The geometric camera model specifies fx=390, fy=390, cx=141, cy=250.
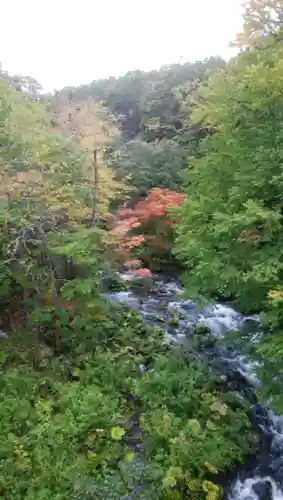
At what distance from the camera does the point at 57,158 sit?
10758 mm

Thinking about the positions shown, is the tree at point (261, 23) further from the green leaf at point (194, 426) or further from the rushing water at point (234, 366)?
the green leaf at point (194, 426)

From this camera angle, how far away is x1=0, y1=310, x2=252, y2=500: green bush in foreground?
7070 mm

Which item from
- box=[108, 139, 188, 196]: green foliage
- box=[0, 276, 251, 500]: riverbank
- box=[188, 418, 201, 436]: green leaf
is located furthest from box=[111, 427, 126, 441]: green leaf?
box=[108, 139, 188, 196]: green foliage

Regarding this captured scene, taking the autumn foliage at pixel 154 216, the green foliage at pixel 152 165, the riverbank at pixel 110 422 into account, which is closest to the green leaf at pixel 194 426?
the riverbank at pixel 110 422

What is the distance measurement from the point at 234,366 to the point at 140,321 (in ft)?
10.3

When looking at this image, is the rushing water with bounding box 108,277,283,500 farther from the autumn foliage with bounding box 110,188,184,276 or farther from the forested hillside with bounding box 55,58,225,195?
the forested hillside with bounding box 55,58,225,195

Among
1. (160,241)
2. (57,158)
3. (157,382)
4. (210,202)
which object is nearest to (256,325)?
(157,382)

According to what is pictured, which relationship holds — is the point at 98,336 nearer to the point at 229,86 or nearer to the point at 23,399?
the point at 23,399

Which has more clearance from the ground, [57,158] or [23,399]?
[57,158]

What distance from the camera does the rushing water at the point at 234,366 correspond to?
766 centimetres

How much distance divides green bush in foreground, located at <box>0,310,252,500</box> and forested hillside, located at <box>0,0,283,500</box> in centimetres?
3

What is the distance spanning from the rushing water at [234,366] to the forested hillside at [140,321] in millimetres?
51

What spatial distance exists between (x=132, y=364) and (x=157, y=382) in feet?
3.32

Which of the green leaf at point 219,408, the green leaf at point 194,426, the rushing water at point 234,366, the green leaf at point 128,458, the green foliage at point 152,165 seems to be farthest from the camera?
the green foliage at point 152,165
